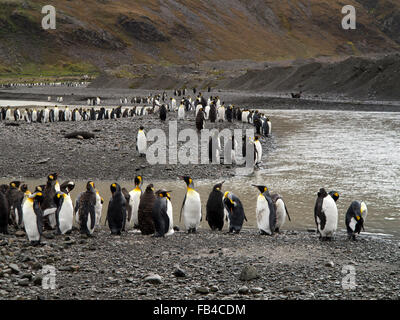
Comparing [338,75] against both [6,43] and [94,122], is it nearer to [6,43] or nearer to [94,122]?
[94,122]

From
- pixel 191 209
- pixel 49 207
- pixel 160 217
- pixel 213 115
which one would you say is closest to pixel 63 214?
pixel 49 207

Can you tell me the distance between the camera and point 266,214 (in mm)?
9305

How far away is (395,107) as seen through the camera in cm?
3588

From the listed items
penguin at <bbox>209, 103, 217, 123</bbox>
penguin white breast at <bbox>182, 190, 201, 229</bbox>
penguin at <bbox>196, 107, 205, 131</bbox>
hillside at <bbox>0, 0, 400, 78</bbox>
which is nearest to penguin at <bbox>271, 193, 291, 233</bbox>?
penguin white breast at <bbox>182, 190, 201, 229</bbox>

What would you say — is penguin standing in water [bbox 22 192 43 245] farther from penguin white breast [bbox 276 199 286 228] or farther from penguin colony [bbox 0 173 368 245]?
penguin white breast [bbox 276 199 286 228]

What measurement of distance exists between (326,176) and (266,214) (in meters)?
6.48

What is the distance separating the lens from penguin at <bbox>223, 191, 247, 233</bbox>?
9.30m

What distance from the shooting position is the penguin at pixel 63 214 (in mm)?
8836

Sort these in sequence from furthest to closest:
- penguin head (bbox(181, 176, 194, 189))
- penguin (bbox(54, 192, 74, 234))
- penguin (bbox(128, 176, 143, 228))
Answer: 1. penguin (bbox(128, 176, 143, 228))
2. penguin head (bbox(181, 176, 194, 189))
3. penguin (bbox(54, 192, 74, 234))

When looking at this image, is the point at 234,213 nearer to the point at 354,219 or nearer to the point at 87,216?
the point at 354,219

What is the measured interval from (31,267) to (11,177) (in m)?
8.41

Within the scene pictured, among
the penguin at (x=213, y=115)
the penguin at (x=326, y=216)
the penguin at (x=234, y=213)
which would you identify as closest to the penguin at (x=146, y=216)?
the penguin at (x=234, y=213)

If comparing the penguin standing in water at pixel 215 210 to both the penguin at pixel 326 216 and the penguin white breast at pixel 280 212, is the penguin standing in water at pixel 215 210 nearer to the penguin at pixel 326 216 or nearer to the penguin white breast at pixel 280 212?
the penguin white breast at pixel 280 212

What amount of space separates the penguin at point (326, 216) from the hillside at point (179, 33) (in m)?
105
